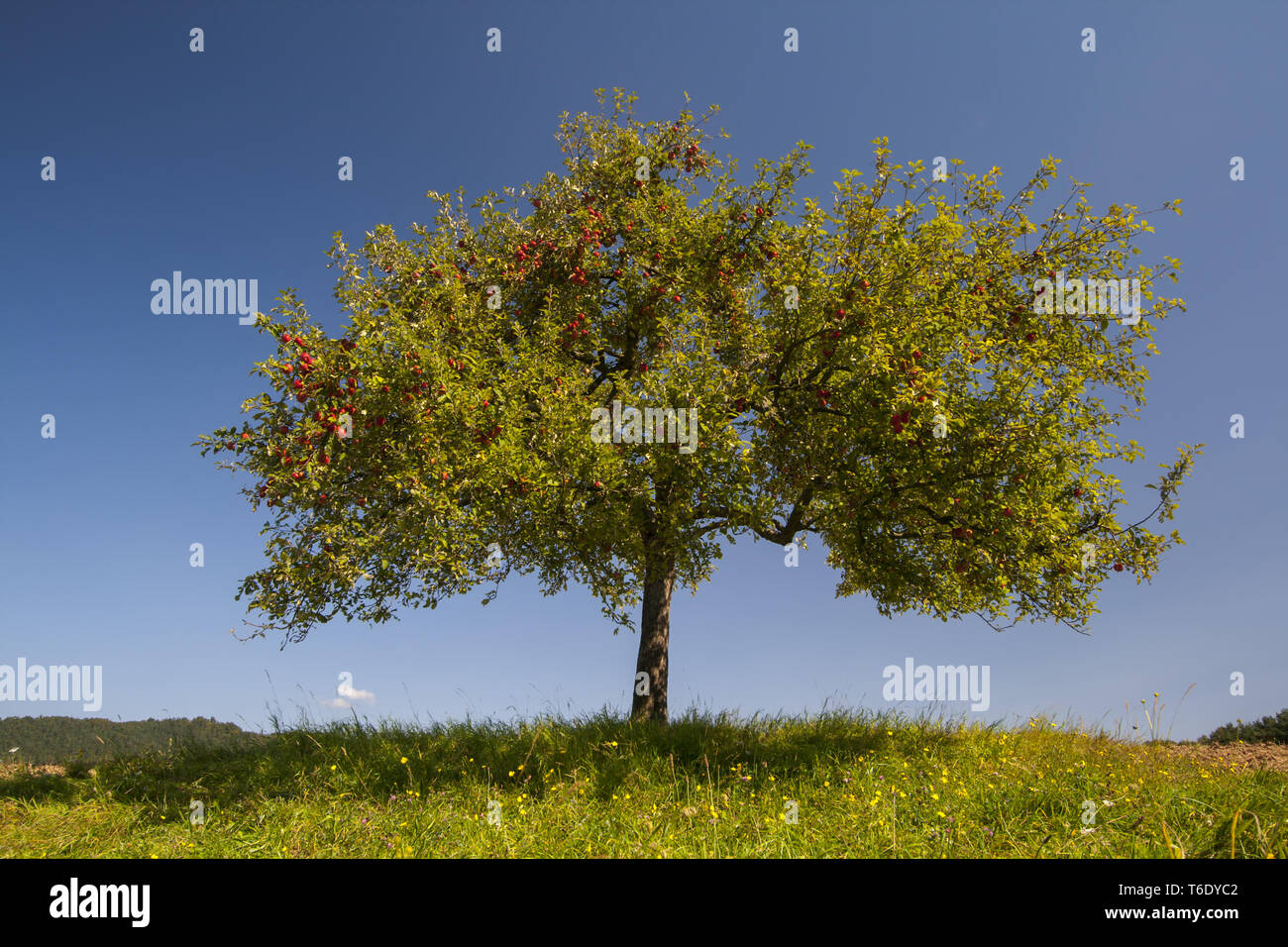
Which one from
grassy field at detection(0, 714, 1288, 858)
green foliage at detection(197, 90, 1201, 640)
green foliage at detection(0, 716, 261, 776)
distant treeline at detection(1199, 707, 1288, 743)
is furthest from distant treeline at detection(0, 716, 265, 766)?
distant treeline at detection(1199, 707, 1288, 743)

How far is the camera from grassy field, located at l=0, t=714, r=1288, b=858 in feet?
28.5

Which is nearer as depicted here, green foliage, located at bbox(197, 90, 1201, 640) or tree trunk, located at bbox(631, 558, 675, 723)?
green foliage, located at bbox(197, 90, 1201, 640)

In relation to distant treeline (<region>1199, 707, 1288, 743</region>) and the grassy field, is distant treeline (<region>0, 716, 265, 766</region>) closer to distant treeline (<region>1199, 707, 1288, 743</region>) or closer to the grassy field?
the grassy field

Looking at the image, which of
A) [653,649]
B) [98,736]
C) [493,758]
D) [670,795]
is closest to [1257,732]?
[653,649]

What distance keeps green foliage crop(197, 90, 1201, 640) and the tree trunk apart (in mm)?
1203

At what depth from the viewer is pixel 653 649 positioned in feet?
54.3

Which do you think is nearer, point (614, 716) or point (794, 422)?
point (794, 422)

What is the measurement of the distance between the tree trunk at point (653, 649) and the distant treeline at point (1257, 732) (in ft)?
50.8

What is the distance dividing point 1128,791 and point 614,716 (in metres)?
9.55

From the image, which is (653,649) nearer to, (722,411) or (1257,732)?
(722,411)
